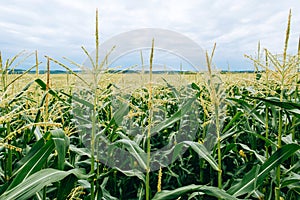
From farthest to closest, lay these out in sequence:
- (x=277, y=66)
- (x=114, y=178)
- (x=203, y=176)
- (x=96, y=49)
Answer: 1. (x=203, y=176)
2. (x=114, y=178)
3. (x=277, y=66)
4. (x=96, y=49)

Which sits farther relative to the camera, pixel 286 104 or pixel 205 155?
pixel 205 155

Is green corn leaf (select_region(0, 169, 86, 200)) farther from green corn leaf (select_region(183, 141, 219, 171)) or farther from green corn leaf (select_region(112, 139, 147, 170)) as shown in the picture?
green corn leaf (select_region(183, 141, 219, 171))

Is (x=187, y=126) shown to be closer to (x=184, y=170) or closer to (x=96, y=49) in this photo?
(x=184, y=170)

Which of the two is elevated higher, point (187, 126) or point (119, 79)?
point (119, 79)

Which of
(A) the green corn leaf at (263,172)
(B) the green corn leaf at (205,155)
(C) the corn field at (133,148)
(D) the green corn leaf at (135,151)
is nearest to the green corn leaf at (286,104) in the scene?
(C) the corn field at (133,148)

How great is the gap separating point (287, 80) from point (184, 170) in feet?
6.82

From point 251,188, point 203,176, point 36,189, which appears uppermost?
point 36,189

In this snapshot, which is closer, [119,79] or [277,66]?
[277,66]

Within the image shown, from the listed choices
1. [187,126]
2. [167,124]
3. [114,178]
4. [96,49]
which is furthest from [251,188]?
[187,126]

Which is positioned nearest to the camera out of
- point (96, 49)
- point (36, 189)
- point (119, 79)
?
point (36, 189)

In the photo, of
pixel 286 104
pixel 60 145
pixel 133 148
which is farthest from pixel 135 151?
pixel 286 104

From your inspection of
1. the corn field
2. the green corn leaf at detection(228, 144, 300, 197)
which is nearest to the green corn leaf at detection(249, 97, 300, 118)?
the corn field

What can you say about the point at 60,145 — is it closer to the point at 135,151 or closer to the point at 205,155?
the point at 135,151

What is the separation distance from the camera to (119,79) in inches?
208
